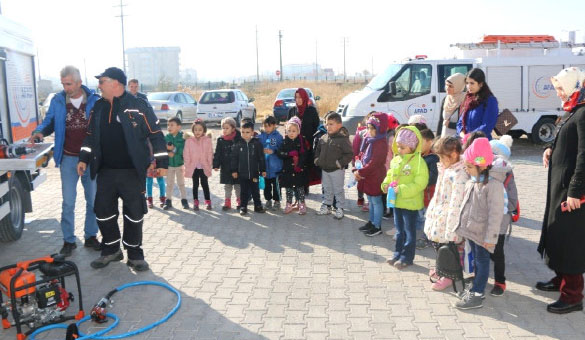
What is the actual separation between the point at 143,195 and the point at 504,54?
12271 millimetres

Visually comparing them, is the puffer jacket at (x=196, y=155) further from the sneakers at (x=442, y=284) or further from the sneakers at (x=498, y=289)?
the sneakers at (x=498, y=289)

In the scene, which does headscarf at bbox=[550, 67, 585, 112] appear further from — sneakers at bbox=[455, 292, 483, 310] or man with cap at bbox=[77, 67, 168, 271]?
man with cap at bbox=[77, 67, 168, 271]

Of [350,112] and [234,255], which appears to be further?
[350,112]

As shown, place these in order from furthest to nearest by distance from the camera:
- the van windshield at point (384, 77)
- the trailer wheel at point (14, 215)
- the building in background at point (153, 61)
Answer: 1. the building in background at point (153, 61)
2. the van windshield at point (384, 77)
3. the trailer wheel at point (14, 215)

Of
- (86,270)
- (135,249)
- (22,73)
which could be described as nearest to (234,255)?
(135,249)

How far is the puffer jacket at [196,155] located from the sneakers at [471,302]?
15.6 feet

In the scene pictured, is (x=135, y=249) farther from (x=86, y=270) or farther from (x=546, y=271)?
(x=546, y=271)

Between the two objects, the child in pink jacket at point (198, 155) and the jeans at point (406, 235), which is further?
the child in pink jacket at point (198, 155)

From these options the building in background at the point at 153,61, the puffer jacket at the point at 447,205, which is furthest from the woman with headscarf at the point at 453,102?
the building in background at the point at 153,61

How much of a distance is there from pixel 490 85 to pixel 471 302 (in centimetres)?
1086

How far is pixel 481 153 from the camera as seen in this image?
4.56 m

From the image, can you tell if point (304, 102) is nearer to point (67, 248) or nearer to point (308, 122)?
point (308, 122)

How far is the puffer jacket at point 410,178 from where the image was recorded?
562 cm

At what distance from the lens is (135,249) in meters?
5.92
